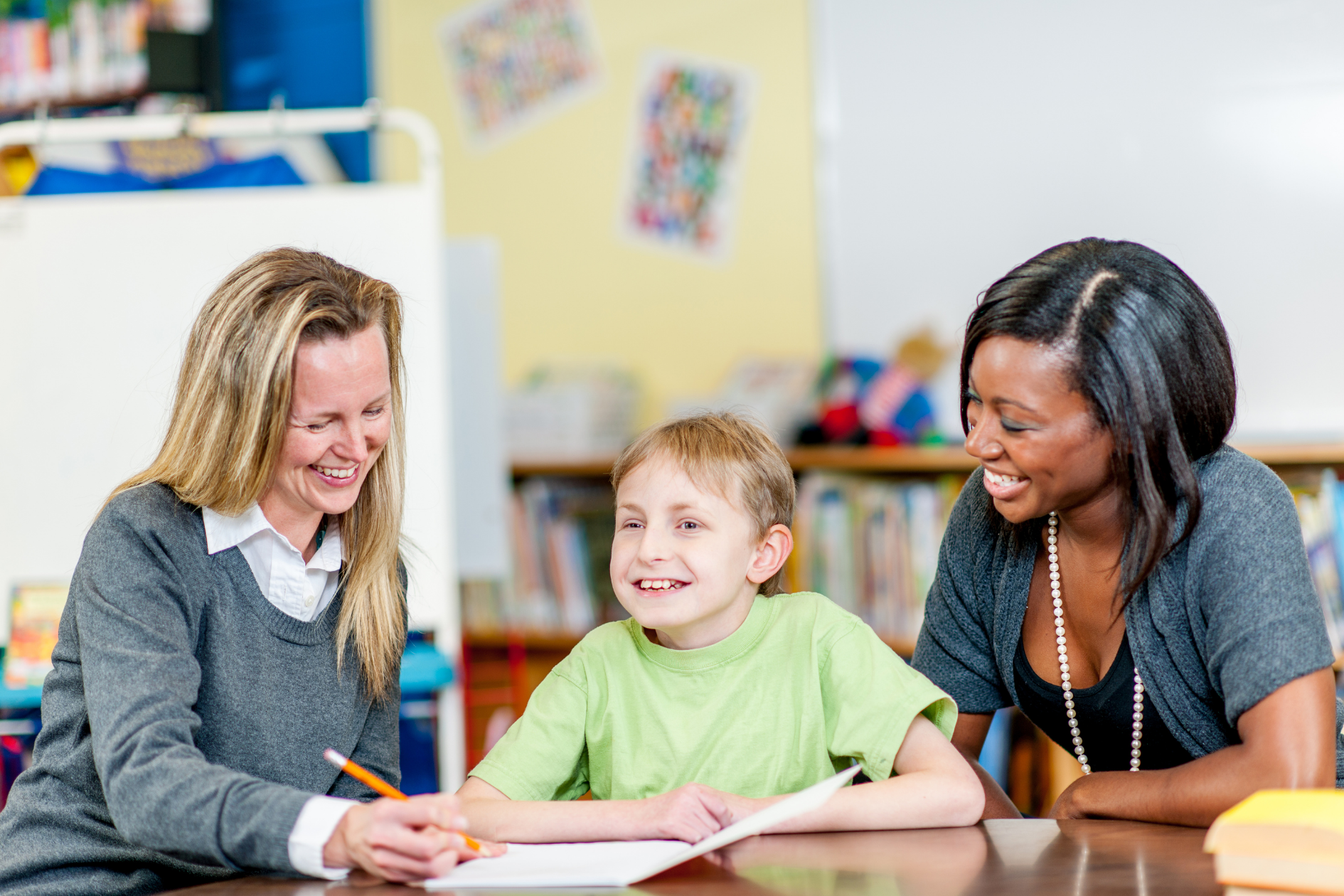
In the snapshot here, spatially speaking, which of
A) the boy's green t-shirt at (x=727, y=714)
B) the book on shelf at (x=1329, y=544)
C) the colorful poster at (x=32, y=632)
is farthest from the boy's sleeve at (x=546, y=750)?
the book on shelf at (x=1329, y=544)

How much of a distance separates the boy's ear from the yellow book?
553 mm

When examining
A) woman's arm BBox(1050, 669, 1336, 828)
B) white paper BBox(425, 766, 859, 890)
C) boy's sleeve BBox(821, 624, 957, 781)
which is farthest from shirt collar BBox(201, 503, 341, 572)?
woman's arm BBox(1050, 669, 1336, 828)

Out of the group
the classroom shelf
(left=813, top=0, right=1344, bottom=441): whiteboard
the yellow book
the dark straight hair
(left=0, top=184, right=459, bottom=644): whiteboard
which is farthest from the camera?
(left=813, top=0, right=1344, bottom=441): whiteboard

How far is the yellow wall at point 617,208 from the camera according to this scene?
3.16 metres

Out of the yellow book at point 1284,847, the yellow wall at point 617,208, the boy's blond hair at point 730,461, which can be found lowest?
the yellow book at point 1284,847

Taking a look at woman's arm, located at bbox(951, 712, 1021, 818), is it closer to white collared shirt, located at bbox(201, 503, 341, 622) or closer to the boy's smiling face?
the boy's smiling face

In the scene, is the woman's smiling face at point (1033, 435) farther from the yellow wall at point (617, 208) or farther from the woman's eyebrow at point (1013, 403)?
the yellow wall at point (617, 208)

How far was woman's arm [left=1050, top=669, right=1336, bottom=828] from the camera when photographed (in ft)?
3.63

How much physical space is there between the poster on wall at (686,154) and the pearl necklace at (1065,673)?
6.54 feet

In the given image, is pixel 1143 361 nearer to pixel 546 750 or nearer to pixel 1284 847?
pixel 1284 847

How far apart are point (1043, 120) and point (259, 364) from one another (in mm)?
2203

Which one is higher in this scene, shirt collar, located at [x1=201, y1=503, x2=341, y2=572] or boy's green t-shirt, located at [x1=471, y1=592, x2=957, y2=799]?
shirt collar, located at [x1=201, y1=503, x2=341, y2=572]

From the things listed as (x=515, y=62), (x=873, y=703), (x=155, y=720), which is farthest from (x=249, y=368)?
(x=515, y=62)

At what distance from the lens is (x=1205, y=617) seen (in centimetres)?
121
